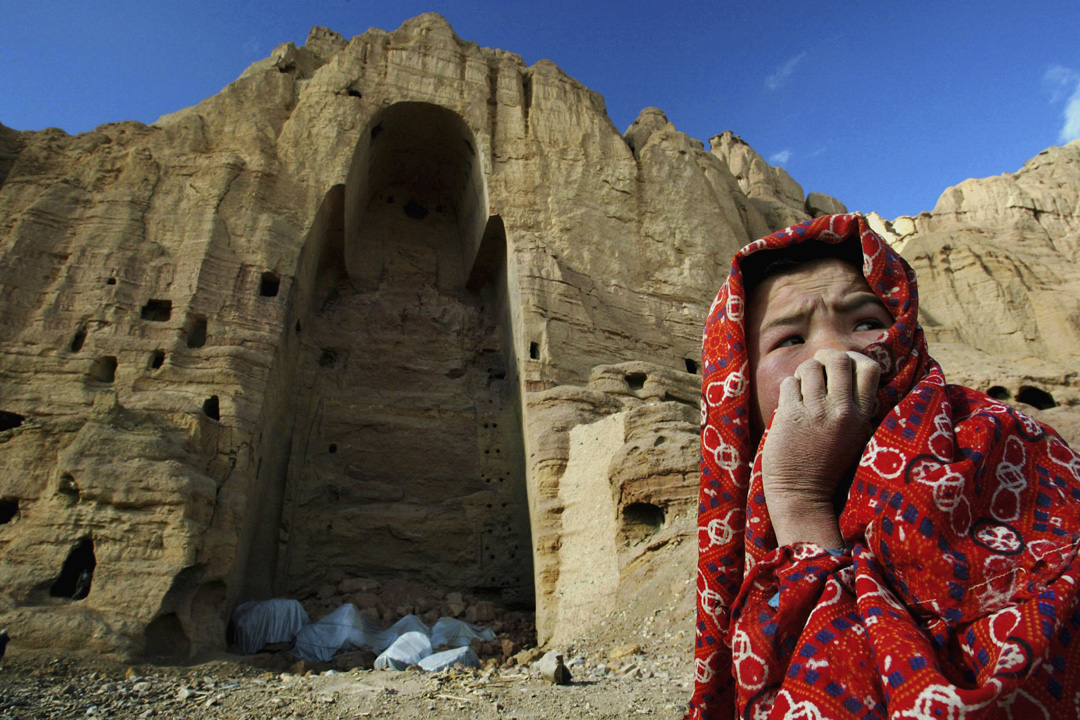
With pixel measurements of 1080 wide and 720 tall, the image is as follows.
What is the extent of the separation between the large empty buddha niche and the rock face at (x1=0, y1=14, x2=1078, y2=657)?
0.16ft

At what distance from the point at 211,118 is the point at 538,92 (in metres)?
6.19

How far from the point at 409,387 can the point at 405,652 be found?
589cm

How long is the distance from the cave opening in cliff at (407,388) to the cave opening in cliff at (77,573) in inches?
96.2

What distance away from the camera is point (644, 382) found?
9.80 meters

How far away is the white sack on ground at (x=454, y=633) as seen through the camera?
7.50 meters

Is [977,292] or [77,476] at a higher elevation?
[977,292]

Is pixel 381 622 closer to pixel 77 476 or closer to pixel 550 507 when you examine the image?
pixel 550 507

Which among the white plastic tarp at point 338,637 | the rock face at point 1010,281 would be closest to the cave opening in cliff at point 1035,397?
the rock face at point 1010,281

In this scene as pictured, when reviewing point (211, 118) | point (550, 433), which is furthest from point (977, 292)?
point (211, 118)

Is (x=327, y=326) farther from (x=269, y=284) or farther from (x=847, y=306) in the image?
(x=847, y=306)

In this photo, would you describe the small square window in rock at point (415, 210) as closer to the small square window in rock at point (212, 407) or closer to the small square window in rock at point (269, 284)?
the small square window in rock at point (269, 284)

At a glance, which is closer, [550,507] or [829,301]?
[829,301]

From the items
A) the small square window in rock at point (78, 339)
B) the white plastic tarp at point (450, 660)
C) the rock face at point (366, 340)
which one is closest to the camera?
the white plastic tarp at point (450, 660)

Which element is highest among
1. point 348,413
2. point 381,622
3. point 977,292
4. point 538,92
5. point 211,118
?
point 538,92
